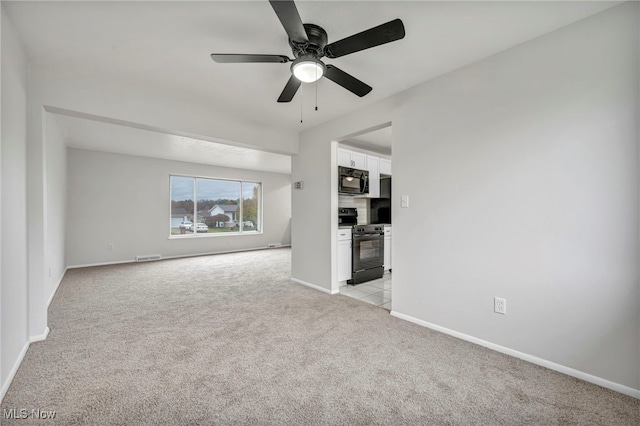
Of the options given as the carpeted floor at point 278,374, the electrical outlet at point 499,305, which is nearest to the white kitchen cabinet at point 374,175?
the carpeted floor at point 278,374

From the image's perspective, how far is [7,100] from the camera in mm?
1781

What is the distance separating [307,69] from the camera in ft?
6.05

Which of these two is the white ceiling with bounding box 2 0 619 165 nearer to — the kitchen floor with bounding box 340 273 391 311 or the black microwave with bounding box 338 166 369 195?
the black microwave with bounding box 338 166 369 195

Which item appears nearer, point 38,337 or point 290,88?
point 290,88

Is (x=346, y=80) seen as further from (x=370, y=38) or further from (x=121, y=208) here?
(x=121, y=208)

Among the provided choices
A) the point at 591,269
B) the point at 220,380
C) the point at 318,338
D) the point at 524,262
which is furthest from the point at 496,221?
the point at 220,380

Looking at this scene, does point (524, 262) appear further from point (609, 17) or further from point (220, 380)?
point (220, 380)

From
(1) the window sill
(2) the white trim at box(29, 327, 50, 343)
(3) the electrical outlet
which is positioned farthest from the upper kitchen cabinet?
(1) the window sill

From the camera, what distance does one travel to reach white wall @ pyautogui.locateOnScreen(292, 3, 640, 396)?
1690mm

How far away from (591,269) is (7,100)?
399cm

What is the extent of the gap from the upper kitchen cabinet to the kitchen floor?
6.26 ft

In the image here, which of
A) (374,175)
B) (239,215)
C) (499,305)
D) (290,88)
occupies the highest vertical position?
(290,88)

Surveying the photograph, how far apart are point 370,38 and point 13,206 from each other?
8.64 ft

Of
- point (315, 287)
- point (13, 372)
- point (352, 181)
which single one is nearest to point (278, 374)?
point (13, 372)
